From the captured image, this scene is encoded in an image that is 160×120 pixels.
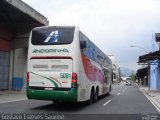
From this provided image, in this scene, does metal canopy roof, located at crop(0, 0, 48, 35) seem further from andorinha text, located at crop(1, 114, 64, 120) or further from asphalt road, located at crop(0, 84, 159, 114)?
andorinha text, located at crop(1, 114, 64, 120)

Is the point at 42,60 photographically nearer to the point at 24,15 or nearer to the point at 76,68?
the point at 76,68

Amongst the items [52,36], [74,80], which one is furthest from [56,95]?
[52,36]

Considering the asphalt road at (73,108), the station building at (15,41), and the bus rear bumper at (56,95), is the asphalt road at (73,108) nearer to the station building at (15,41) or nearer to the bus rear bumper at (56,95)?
the bus rear bumper at (56,95)

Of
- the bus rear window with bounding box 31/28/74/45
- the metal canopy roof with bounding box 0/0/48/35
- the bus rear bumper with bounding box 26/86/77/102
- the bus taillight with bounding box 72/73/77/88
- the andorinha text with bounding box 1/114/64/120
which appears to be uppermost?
the metal canopy roof with bounding box 0/0/48/35

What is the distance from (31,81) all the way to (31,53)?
1.28 metres

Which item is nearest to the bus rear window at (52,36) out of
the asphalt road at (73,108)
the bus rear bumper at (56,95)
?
the bus rear bumper at (56,95)

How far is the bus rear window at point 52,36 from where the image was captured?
16.1 m

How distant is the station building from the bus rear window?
1521 centimetres

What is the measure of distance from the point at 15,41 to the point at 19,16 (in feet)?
11.8

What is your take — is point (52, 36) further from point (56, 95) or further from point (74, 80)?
point (56, 95)

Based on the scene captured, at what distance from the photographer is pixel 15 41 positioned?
3656 cm

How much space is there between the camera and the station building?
33469 millimetres

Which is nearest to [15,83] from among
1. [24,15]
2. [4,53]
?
[4,53]

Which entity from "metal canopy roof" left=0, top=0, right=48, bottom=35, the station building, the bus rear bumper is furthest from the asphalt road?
the station building
